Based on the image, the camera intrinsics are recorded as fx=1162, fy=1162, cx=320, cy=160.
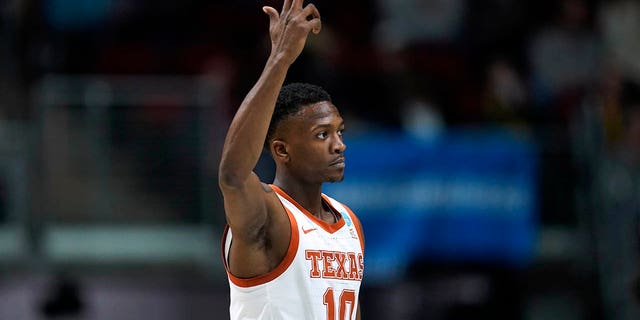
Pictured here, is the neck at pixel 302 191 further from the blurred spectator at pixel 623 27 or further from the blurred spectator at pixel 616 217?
the blurred spectator at pixel 623 27

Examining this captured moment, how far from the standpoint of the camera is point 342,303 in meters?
5.16

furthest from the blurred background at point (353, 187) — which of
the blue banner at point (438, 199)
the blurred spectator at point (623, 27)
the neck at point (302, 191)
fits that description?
the neck at point (302, 191)

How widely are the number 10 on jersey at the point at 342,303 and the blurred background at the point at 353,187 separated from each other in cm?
433

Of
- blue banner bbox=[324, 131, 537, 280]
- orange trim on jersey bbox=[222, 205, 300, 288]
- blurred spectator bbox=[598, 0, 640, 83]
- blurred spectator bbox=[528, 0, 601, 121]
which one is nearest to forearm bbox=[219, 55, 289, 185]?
orange trim on jersey bbox=[222, 205, 300, 288]

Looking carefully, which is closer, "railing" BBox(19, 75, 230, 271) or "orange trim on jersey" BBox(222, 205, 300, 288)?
"orange trim on jersey" BBox(222, 205, 300, 288)

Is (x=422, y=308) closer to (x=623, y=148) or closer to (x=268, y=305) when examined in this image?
(x=623, y=148)

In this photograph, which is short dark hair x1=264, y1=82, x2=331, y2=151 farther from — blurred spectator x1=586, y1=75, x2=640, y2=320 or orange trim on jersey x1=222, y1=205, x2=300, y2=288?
blurred spectator x1=586, y1=75, x2=640, y2=320

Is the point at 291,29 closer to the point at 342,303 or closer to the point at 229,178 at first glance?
the point at 229,178

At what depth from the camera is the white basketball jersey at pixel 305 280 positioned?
494 cm

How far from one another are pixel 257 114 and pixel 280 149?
0.71 meters

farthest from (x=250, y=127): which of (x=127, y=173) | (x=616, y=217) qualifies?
(x=616, y=217)

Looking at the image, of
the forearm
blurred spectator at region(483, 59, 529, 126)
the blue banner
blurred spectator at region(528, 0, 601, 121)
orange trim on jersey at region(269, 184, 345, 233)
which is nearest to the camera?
the forearm

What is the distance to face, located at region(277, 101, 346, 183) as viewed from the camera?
514 centimetres

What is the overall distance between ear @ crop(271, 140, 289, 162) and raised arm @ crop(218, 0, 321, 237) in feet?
1.86
